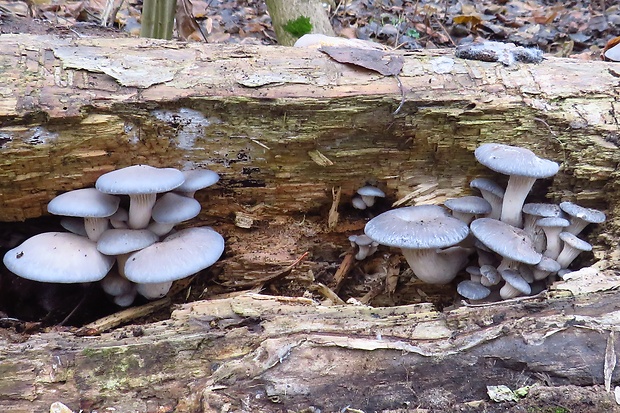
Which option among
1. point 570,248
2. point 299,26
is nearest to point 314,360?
point 570,248

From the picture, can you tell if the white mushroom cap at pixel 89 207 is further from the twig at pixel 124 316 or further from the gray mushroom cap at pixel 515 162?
the gray mushroom cap at pixel 515 162

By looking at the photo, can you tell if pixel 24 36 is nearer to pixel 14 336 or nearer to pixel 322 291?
pixel 14 336

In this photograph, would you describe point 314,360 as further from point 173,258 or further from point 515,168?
point 515,168

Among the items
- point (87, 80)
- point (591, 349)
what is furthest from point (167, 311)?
point (591, 349)

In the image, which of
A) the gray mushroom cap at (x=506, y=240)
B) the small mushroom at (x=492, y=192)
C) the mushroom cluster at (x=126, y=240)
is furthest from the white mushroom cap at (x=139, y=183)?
the small mushroom at (x=492, y=192)

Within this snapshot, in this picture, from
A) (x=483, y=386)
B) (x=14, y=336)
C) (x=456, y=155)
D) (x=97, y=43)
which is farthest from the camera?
(x=456, y=155)

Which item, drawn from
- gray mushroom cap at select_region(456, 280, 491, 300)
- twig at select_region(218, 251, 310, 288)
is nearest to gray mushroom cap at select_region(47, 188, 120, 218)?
twig at select_region(218, 251, 310, 288)

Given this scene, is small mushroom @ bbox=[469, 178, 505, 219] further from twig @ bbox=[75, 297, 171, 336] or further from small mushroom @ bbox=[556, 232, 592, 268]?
twig @ bbox=[75, 297, 171, 336]
